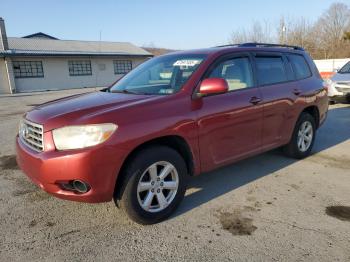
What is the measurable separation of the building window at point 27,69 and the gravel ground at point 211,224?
24.6 m

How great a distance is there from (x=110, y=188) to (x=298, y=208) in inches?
83.4

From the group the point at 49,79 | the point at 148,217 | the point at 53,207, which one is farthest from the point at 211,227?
the point at 49,79

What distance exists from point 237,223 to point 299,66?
10.2 feet

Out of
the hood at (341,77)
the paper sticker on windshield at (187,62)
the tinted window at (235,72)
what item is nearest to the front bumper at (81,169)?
the paper sticker on windshield at (187,62)

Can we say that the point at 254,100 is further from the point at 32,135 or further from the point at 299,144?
the point at 32,135

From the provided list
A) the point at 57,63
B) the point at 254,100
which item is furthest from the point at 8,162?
the point at 57,63

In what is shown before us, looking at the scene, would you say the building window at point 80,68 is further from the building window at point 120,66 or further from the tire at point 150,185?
the tire at point 150,185

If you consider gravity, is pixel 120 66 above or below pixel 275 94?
below

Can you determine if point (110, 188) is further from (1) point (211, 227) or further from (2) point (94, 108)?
(1) point (211, 227)

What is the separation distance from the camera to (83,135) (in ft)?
9.63

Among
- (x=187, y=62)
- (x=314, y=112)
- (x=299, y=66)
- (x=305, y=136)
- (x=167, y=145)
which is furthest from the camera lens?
(x=314, y=112)

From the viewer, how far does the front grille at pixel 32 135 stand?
3.16 metres

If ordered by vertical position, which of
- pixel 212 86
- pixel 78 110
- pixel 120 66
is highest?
pixel 212 86

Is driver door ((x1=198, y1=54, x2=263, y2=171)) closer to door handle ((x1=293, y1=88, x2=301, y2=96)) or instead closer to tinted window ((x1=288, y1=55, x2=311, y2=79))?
door handle ((x1=293, y1=88, x2=301, y2=96))
